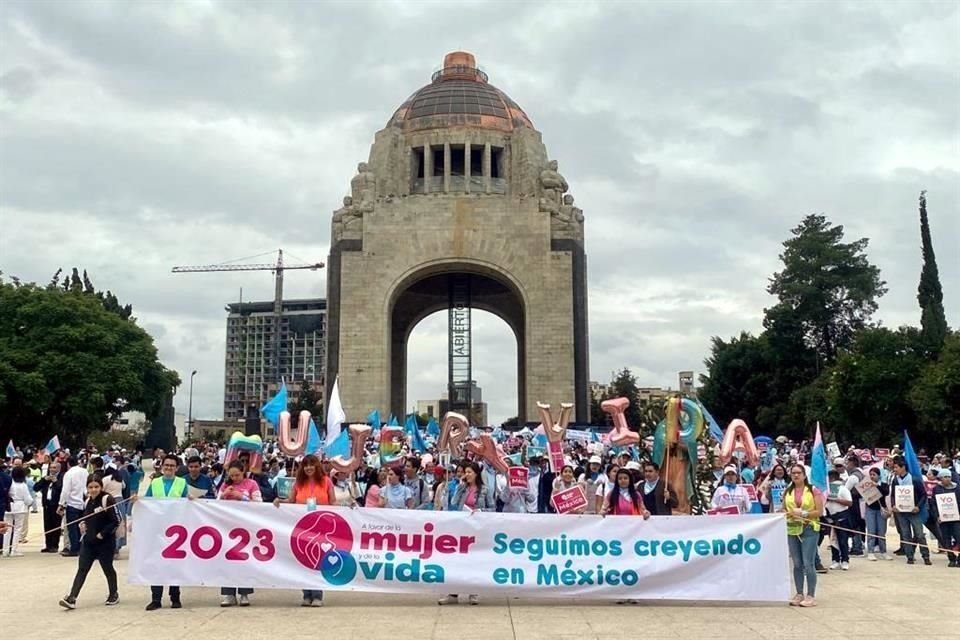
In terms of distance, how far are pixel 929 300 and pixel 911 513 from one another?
34057 mm

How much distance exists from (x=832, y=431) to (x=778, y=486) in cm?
3261

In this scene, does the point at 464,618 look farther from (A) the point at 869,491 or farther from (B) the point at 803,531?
(A) the point at 869,491

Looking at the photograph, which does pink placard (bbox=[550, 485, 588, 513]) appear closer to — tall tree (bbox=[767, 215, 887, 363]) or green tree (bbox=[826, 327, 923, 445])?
green tree (bbox=[826, 327, 923, 445])

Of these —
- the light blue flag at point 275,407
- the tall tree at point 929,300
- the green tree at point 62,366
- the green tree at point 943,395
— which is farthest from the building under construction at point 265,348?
the light blue flag at point 275,407

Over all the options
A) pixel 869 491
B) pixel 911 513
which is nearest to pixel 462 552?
pixel 869 491

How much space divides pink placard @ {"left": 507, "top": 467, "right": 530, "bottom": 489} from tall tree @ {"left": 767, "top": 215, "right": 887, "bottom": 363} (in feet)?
141

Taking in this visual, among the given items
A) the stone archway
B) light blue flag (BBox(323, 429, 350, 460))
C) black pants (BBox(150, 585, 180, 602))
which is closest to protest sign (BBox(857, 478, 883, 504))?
light blue flag (BBox(323, 429, 350, 460))

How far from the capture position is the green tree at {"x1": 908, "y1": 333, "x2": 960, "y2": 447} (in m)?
32.8

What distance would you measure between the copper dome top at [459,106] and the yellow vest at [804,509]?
121 ft

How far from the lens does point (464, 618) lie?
850 centimetres

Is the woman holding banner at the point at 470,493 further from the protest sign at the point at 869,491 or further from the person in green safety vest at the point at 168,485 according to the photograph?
the protest sign at the point at 869,491

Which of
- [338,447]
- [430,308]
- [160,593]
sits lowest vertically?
[160,593]

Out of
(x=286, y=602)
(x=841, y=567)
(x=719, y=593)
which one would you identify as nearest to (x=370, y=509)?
(x=286, y=602)

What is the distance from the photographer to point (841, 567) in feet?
41.5
